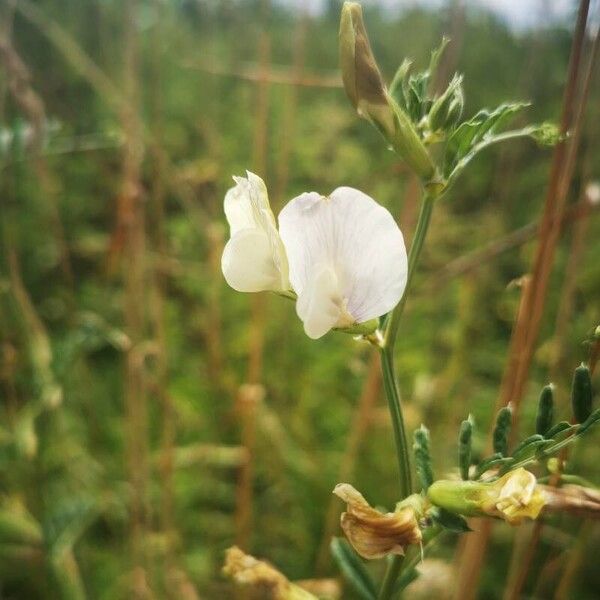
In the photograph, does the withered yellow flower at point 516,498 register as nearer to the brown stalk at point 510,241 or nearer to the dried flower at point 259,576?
the dried flower at point 259,576

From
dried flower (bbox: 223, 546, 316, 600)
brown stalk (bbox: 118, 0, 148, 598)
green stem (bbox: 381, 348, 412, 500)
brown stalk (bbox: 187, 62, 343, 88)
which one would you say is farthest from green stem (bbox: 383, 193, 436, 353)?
brown stalk (bbox: 118, 0, 148, 598)

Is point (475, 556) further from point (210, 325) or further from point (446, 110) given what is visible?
point (210, 325)

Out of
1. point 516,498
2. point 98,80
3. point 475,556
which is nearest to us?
point 516,498

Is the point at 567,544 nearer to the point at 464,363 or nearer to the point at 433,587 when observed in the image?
the point at 433,587

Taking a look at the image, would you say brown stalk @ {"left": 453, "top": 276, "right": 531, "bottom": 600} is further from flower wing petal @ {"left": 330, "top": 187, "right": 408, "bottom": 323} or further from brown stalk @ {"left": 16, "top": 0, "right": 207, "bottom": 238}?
brown stalk @ {"left": 16, "top": 0, "right": 207, "bottom": 238}

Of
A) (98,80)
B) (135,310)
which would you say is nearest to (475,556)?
(135,310)

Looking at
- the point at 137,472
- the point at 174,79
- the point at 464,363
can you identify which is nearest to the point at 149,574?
the point at 137,472
